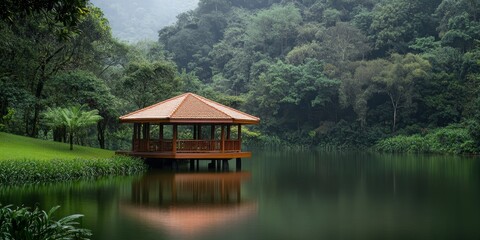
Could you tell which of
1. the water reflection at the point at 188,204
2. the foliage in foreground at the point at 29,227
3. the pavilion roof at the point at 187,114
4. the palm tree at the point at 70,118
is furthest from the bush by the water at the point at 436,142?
the foliage in foreground at the point at 29,227

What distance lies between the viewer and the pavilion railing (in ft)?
80.5

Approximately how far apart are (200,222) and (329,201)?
4378 millimetres

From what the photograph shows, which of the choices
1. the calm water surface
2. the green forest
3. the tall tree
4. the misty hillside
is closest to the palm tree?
the calm water surface

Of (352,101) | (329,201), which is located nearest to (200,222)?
(329,201)

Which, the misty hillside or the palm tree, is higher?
the misty hillside

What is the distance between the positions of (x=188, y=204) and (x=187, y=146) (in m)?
11.0

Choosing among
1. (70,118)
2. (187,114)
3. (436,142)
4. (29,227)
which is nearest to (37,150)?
(70,118)

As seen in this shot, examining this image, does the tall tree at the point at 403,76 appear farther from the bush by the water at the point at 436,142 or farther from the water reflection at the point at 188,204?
the water reflection at the point at 188,204

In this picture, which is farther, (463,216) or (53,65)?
(53,65)

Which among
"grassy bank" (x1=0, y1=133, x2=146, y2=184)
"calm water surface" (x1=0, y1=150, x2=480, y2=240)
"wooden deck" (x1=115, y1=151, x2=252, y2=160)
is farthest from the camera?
"wooden deck" (x1=115, y1=151, x2=252, y2=160)

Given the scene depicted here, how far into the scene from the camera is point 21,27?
83.1 ft

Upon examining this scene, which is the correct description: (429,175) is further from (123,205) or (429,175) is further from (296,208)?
(123,205)

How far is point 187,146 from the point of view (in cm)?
2456

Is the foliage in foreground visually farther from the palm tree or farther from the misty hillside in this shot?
the misty hillside
